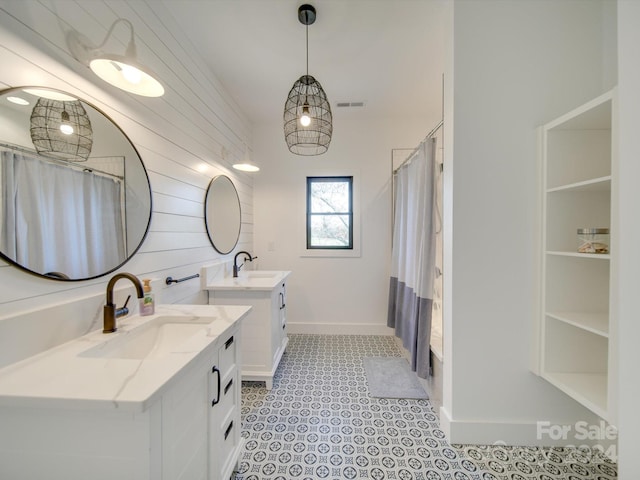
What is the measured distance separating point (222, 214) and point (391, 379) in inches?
83.8

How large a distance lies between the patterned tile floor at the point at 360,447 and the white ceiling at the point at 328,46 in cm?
270

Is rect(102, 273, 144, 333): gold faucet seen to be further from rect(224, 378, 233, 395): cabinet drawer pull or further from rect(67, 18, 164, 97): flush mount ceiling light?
rect(67, 18, 164, 97): flush mount ceiling light

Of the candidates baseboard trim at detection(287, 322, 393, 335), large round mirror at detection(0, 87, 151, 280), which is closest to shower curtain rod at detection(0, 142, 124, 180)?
large round mirror at detection(0, 87, 151, 280)

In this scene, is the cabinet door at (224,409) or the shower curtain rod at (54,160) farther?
the cabinet door at (224,409)

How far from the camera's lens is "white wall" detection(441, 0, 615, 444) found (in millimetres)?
1472

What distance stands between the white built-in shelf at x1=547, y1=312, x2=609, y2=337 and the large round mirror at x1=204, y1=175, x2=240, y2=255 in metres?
2.43

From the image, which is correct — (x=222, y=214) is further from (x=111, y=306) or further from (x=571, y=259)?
(x=571, y=259)

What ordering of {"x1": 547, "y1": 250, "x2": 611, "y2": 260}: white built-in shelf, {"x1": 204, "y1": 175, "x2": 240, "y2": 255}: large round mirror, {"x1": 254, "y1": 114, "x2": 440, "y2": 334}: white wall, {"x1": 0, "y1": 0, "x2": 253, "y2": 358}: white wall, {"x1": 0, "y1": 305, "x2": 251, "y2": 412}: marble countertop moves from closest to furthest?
{"x1": 0, "y1": 305, "x2": 251, "y2": 412}: marble countertop → {"x1": 0, "y1": 0, "x2": 253, "y2": 358}: white wall → {"x1": 547, "y1": 250, "x2": 611, "y2": 260}: white built-in shelf → {"x1": 204, "y1": 175, "x2": 240, "y2": 255}: large round mirror → {"x1": 254, "y1": 114, "x2": 440, "y2": 334}: white wall

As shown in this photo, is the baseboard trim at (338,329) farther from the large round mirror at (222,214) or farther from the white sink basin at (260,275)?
the large round mirror at (222,214)

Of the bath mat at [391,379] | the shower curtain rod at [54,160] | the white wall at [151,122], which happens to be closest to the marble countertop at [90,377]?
the white wall at [151,122]

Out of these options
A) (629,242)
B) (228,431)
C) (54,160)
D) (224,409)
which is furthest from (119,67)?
(629,242)

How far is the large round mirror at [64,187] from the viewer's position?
827 millimetres

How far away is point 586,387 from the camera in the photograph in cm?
129

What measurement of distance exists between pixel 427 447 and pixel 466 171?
5.45 feet
